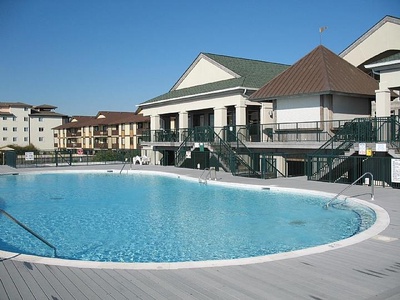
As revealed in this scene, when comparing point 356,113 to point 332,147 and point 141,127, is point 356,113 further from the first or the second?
point 141,127

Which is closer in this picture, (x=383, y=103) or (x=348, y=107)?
(x=383, y=103)

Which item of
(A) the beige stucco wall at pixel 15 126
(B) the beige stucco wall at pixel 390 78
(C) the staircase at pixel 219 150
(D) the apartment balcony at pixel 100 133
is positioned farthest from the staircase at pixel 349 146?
(A) the beige stucco wall at pixel 15 126

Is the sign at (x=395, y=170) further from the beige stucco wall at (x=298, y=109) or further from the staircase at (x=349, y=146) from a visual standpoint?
the beige stucco wall at (x=298, y=109)

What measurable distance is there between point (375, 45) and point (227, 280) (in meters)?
28.9

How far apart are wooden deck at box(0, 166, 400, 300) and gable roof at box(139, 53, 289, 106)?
23991 millimetres

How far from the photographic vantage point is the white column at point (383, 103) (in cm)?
2105

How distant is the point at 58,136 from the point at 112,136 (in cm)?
2276

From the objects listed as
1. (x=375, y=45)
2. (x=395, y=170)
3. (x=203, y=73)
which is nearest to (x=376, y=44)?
(x=375, y=45)

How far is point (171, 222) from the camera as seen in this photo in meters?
14.3

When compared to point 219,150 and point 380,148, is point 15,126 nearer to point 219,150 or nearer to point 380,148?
point 219,150

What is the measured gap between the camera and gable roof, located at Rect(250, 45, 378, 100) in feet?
82.6

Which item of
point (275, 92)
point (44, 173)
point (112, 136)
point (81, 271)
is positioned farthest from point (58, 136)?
point (81, 271)

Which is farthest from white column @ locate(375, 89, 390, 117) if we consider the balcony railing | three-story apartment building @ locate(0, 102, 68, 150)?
three-story apartment building @ locate(0, 102, 68, 150)

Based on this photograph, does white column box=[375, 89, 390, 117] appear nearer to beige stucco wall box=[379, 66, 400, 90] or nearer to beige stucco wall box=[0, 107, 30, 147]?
beige stucco wall box=[379, 66, 400, 90]
